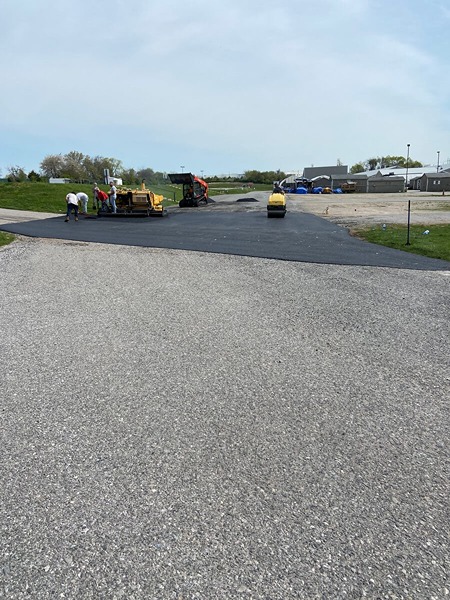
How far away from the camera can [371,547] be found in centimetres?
229

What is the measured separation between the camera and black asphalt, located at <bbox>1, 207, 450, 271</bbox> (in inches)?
439

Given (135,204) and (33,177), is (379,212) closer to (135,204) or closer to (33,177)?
(135,204)

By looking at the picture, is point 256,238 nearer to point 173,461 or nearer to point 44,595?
point 173,461

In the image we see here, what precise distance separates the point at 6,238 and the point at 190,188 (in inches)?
918

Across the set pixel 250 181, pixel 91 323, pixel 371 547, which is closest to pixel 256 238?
pixel 91 323

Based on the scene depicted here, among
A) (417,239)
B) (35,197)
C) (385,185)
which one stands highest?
(385,185)

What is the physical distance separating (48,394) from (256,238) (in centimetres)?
1290

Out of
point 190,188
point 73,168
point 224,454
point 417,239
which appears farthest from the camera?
point 73,168

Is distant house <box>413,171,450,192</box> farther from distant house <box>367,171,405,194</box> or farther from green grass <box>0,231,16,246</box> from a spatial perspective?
green grass <box>0,231,16,246</box>

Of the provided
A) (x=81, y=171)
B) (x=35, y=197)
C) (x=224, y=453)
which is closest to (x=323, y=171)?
(x=81, y=171)

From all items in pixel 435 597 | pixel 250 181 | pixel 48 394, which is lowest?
pixel 435 597

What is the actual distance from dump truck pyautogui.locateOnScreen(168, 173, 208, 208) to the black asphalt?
42.7 ft

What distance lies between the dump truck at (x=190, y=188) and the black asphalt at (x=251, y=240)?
13025mm

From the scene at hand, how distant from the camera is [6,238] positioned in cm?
1498
